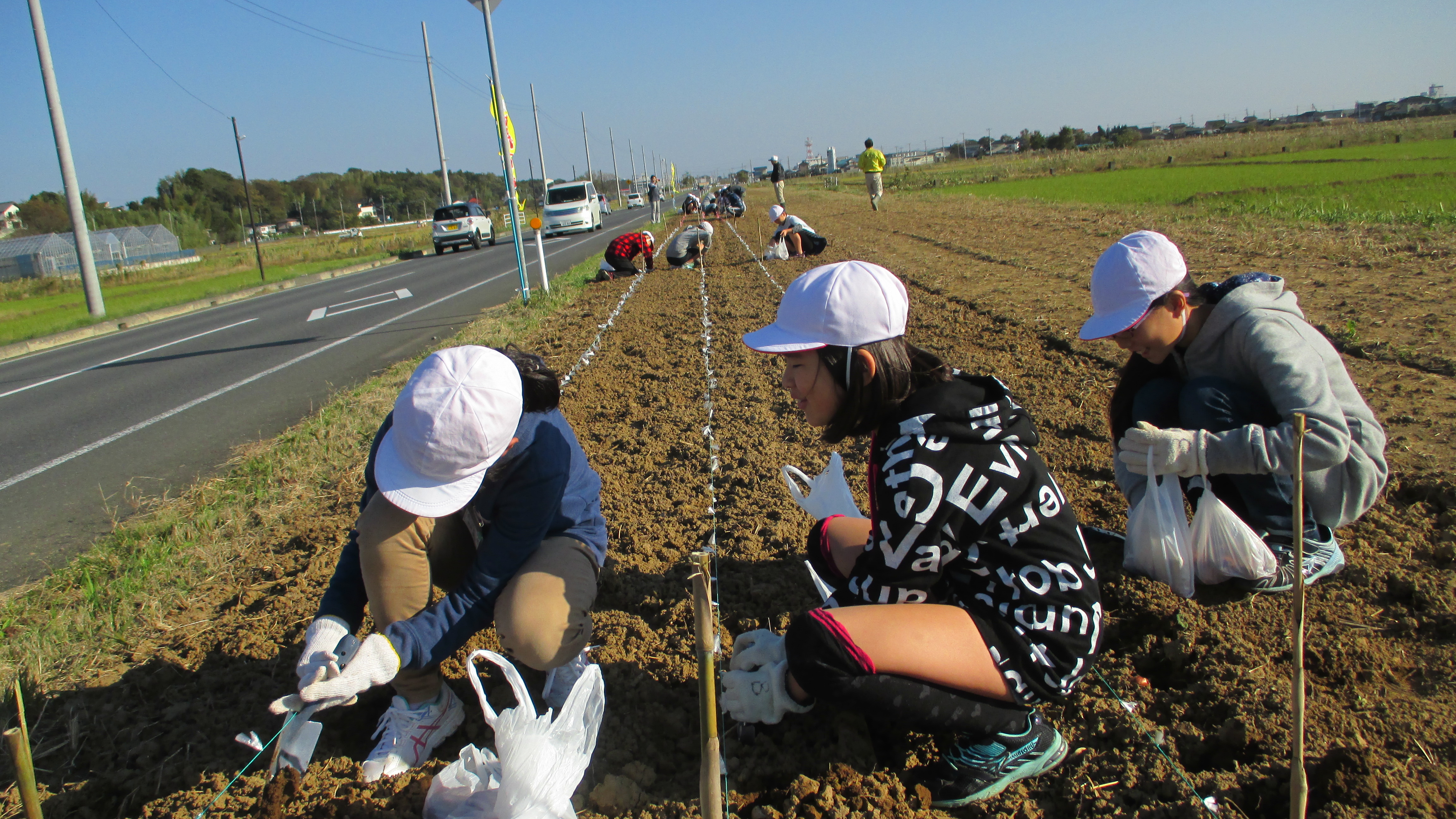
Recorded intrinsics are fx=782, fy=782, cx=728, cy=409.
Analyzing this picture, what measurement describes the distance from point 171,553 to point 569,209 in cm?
2409

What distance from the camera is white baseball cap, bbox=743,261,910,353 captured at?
63.3 inches

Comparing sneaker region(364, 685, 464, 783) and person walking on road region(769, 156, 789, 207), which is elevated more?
person walking on road region(769, 156, 789, 207)

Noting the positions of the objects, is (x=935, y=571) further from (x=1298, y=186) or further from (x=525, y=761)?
(x=1298, y=186)

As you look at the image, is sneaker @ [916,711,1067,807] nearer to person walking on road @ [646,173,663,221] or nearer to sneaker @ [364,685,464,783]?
sneaker @ [364,685,464,783]

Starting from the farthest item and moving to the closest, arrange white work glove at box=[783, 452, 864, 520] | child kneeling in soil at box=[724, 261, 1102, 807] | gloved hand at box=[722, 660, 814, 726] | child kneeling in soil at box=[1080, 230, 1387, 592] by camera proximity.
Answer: white work glove at box=[783, 452, 864, 520]
child kneeling in soil at box=[1080, 230, 1387, 592]
gloved hand at box=[722, 660, 814, 726]
child kneeling in soil at box=[724, 261, 1102, 807]

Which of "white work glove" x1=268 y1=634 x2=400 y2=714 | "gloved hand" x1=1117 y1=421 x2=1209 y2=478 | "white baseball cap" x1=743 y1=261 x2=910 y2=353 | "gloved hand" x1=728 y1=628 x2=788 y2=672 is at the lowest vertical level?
"gloved hand" x1=728 y1=628 x2=788 y2=672

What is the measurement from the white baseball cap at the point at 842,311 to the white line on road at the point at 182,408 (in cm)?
531

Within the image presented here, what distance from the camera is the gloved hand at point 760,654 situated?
1701mm

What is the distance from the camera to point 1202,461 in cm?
201

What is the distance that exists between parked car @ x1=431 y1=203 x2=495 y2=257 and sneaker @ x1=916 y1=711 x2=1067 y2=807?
78.5ft

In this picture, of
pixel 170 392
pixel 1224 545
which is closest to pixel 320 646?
pixel 1224 545

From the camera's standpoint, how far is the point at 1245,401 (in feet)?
7.04

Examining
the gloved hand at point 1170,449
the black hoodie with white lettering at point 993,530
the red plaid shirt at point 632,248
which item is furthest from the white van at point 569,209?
the black hoodie with white lettering at point 993,530

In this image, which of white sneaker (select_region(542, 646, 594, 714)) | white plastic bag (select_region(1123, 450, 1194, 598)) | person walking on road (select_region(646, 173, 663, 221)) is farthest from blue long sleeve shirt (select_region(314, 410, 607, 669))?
person walking on road (select_region(646, 173, 663, 221))
